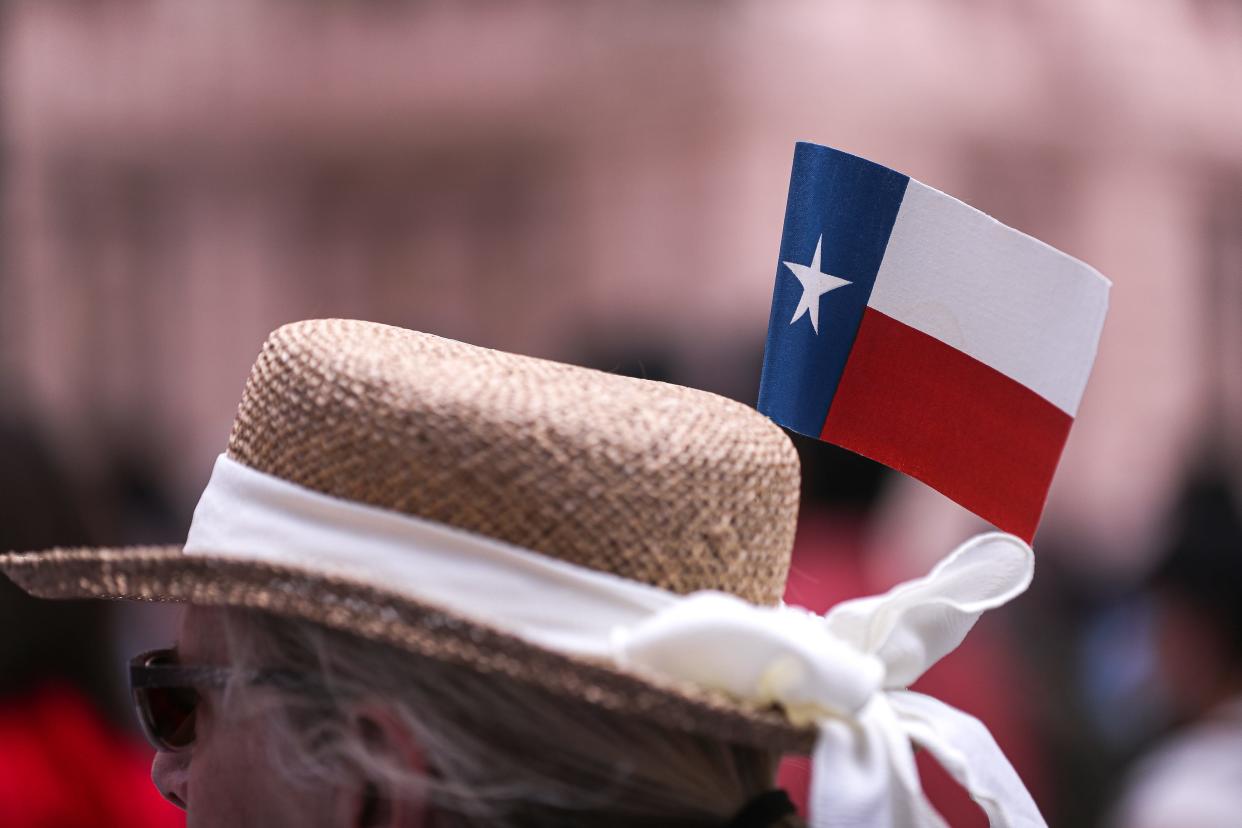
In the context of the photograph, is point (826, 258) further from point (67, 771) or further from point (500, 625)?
point (67, 771)

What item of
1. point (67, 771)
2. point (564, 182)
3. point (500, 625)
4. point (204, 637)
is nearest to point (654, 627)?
point (500, 625)

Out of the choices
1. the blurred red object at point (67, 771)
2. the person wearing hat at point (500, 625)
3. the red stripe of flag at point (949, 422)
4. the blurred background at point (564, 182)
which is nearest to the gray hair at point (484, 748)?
the person wearing hat at point (500, 625)

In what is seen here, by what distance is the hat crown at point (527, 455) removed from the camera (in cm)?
127

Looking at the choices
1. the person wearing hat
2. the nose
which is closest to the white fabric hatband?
the person wearing hat

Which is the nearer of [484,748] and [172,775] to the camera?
[484,748]

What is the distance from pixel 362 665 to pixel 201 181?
6273 millimetres

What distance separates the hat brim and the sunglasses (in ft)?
0.44

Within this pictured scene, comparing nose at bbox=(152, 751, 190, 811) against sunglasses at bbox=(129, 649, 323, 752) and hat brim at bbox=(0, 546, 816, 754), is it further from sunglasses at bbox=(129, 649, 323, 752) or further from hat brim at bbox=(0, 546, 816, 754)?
hat brim at bbox=(0, 546, 816, 754)

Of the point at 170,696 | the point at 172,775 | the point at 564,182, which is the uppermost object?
the point at 170,696

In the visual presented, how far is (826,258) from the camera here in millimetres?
1599

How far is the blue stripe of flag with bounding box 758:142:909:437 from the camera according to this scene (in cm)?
156

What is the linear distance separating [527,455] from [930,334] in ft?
1.84

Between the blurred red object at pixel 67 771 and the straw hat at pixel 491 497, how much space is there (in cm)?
141

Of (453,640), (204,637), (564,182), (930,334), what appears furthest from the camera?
(564,182)
